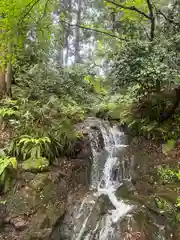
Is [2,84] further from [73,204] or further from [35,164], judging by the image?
[73,204]

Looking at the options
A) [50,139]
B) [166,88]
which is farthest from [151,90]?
[50,139]

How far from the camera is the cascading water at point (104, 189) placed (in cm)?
471

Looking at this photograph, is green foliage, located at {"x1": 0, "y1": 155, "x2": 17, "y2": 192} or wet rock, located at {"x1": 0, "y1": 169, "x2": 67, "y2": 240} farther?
green foliage, located at {"x1": 0, "y1": 155, "x2": 17, "y2": 192}

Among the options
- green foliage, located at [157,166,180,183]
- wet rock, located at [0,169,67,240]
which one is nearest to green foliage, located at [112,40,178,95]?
green foliage, located at [157,166,180,183]

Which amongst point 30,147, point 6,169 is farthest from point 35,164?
point 6,169

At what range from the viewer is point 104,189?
19.5 ft

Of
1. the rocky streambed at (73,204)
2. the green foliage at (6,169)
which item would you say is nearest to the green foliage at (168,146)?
the rocky streambed at (73,204)

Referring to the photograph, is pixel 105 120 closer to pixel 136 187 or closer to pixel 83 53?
pixel 136 187

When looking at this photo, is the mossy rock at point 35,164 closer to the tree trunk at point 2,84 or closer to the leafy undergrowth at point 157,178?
the leafy undergrowth at point 157,178

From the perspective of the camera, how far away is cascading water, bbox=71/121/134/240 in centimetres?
471

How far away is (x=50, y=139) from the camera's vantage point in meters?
5.91

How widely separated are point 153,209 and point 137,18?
6238 millimetres

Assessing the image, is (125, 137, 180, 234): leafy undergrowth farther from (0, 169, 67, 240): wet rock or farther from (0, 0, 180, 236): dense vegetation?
(0, 169, 67, 240): wet rock

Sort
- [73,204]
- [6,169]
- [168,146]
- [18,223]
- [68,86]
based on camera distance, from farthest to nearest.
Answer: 1. [68,86]
2. [168,146]
3. [73,204]
4. [6,169]
5. [18,223]
